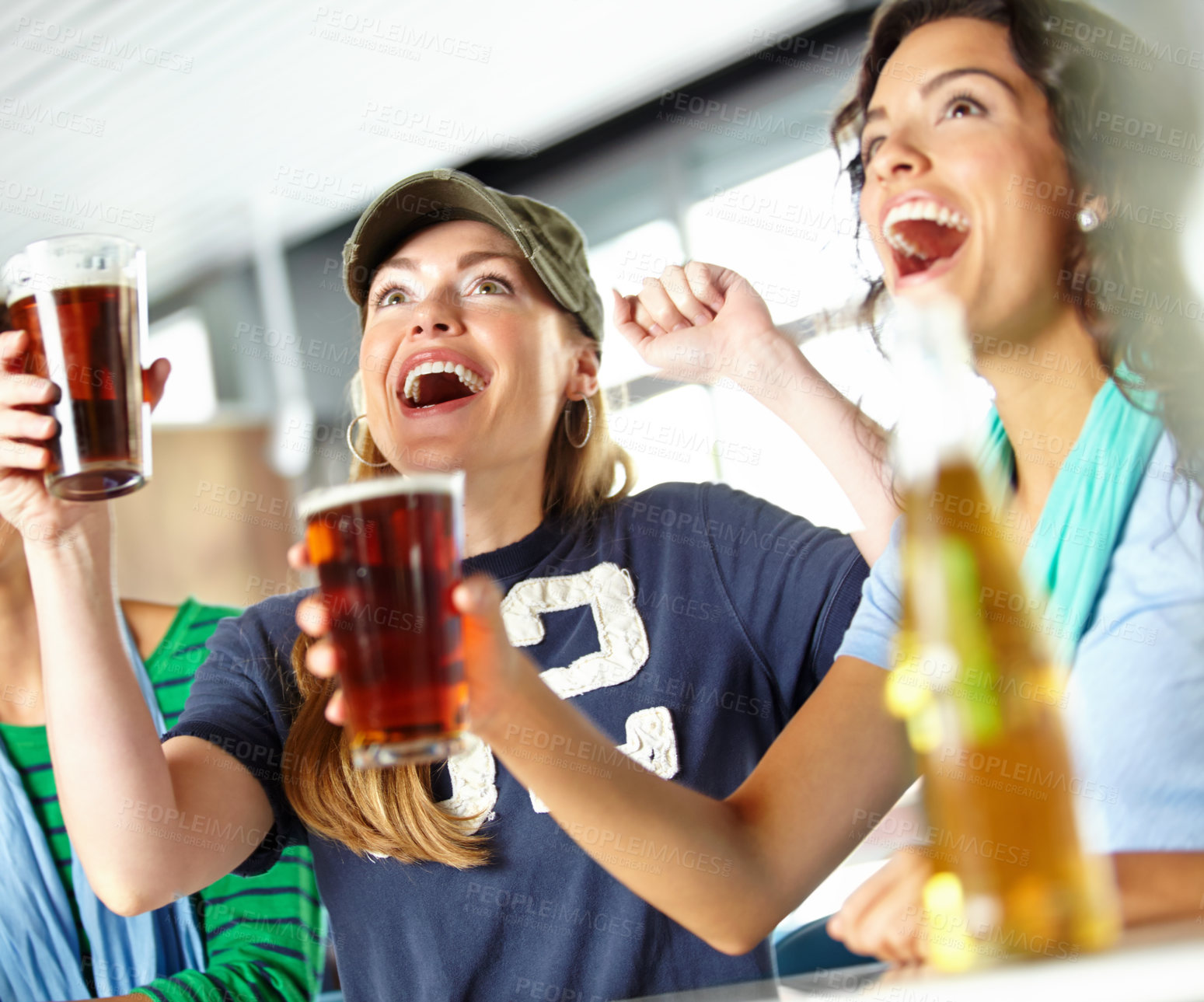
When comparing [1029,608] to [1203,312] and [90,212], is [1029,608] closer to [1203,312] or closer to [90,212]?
[1203,312]

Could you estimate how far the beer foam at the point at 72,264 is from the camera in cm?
86

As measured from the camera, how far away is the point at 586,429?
155 cm

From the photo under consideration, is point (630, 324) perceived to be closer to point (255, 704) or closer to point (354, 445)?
point (354, 445)

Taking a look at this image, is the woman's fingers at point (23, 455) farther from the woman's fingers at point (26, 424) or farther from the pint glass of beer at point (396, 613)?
the pint glass of beer at point (396, 613)

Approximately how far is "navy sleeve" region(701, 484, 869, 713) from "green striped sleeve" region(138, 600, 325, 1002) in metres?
0.69

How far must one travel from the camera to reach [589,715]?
122 centimetres

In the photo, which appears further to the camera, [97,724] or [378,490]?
[97,724]

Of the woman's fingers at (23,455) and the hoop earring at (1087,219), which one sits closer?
the woman's fingers at (23,455)

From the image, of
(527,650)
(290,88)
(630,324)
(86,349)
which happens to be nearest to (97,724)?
(86,349)

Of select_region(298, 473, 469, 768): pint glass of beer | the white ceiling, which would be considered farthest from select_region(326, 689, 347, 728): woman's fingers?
the white ceiling

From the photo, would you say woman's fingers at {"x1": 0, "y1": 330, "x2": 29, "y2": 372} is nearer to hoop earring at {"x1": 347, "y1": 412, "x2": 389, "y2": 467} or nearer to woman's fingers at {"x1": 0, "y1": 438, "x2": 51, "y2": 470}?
woman's fingers at {"x1": 0, "y1": 438, "x2": 51, "y2": 470}

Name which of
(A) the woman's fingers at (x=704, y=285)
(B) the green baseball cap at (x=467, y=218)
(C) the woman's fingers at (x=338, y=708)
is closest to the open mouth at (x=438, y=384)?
(B) the green baseball cap at (x=467, y=218)

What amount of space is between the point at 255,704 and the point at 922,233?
938 millimetres

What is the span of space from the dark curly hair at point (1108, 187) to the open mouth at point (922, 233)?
0.11 meters
